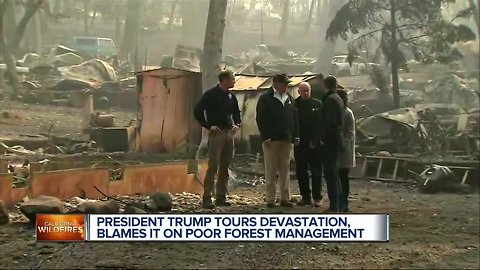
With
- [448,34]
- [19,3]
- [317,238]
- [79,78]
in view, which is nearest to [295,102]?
[317,238]

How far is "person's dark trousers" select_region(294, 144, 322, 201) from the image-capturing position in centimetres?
619

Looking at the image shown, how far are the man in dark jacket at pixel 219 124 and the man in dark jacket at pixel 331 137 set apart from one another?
2.62 feet

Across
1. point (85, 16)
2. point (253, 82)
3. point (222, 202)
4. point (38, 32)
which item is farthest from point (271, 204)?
point (38, 32)

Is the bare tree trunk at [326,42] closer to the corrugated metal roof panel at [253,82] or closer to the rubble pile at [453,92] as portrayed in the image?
the corrugated metal roof panel at [253,82]

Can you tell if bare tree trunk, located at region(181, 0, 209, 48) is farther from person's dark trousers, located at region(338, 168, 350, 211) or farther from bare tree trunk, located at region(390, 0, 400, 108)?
person's dark trousers, located at region(338, 168, 350, 211)

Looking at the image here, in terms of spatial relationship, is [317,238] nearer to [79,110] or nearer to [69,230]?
[69,230]

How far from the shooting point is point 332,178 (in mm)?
5781

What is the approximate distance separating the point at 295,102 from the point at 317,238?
1.78m

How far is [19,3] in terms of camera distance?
1573 centimetres

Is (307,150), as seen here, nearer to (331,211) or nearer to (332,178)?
(332,178)

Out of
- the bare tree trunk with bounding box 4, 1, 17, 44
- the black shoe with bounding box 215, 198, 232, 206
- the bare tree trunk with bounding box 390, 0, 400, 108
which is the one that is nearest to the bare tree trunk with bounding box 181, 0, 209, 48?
the bare tree trunk with bounding box 390, 0, 400, 108

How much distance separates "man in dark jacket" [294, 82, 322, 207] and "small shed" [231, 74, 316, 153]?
7.06 feet

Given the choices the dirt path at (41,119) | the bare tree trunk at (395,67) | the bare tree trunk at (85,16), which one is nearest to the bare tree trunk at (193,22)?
the dirt path at (41,119)

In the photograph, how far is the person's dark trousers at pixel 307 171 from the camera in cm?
619
